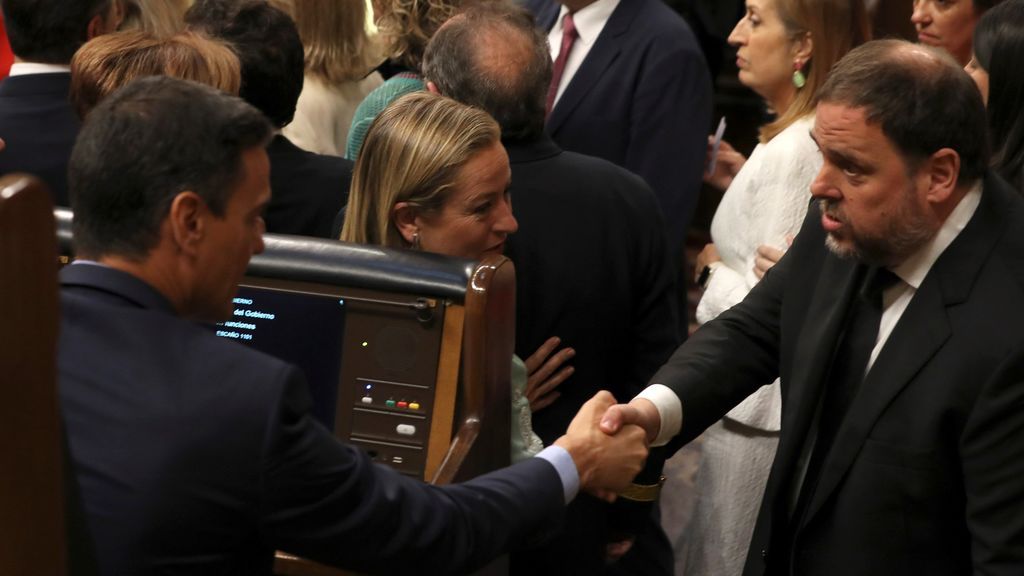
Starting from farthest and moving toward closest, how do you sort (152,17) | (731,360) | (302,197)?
(152,17)
(302,197)
(731,360)

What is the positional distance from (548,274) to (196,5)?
123 centimetres

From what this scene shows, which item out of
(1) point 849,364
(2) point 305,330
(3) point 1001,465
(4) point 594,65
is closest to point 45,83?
(2) point 305,330

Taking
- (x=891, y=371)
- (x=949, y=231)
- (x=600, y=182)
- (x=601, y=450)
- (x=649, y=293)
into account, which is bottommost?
(x=601, y=450)

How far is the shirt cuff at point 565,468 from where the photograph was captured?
222 cm

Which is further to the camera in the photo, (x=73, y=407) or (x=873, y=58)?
(x=873, y=58)

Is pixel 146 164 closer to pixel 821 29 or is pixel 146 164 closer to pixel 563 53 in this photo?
pixel 821 29

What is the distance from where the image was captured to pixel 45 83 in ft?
10.8

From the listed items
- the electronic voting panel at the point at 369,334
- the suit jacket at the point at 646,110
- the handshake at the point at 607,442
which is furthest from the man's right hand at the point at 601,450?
the suit jacket at the point at 646,110

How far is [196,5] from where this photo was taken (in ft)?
11.3

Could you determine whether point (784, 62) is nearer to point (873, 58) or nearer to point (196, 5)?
point (873, 58)

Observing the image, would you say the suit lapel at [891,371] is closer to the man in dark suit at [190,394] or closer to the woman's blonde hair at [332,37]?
the man in dark suit at [190,394]

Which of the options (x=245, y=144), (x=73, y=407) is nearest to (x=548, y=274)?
(x=245, y=144)

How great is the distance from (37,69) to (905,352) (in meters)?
2.15

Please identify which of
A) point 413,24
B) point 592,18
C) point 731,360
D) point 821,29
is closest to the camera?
point 731,360
